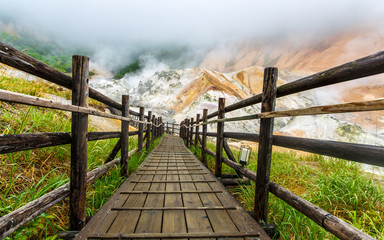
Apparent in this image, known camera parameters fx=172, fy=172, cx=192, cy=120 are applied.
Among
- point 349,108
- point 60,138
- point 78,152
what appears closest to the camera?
point 349,108

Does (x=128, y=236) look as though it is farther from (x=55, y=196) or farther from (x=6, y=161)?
(x=6, y=161)

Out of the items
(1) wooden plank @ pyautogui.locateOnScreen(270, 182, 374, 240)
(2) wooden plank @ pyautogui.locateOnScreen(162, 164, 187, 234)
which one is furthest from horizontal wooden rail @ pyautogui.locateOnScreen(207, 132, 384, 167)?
(2) wooden plank @ pyautogui.locateOnScreen(162, 164, 187, 234)

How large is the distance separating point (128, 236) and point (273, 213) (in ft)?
5.07

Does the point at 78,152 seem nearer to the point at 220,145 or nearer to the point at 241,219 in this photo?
the point at 241,219

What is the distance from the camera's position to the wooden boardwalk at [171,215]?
1.35 metres

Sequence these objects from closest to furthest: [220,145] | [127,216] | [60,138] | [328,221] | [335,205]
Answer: [328,221] < [60,138] < [127,216] < [335,205] < [220,145]

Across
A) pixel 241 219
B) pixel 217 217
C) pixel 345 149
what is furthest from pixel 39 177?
pixel 345 149

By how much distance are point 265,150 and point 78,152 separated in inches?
65.0

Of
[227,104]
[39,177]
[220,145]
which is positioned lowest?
[39,177]

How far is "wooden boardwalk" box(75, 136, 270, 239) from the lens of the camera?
4.42 ft

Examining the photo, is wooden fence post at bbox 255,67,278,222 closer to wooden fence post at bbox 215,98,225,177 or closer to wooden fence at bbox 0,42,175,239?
wooden fence post at bbox 215,98,225,177

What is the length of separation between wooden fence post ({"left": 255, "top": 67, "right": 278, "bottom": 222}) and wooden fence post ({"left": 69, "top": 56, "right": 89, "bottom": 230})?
1.59 meters

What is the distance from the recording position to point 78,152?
4.75 ft

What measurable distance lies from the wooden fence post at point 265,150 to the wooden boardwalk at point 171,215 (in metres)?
0.16
